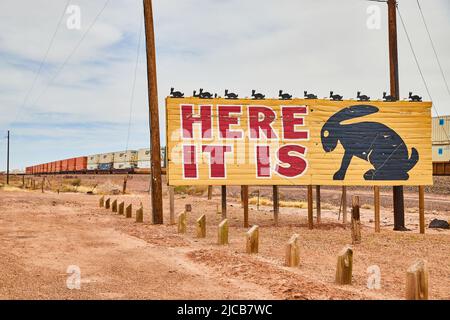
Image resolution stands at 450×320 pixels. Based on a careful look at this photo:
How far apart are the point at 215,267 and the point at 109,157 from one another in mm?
68560

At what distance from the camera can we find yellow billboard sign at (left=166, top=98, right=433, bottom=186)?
17906mm

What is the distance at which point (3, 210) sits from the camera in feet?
76.2

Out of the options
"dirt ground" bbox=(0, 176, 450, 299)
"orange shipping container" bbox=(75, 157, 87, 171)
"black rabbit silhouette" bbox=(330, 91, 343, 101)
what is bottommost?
"dirt ground" bbox=(0, 176, 450, 299)

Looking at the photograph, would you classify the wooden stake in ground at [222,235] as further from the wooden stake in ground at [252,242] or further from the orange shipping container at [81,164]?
the orange shipping container at [81,164]

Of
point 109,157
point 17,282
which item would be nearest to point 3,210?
point 17,282

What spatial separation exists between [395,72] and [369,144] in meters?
3.27

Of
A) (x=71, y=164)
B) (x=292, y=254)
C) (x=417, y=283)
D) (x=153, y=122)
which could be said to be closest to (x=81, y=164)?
(x=71, y=164)

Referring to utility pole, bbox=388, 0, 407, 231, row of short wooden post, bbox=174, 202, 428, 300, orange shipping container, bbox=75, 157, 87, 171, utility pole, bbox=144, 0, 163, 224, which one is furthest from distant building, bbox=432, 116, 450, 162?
orange shipping container, bbox=75, 157, 87, 171

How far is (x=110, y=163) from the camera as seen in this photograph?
74812 mm

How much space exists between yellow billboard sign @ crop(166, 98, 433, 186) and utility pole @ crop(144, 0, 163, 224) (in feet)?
3.92

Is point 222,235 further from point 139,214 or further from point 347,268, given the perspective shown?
point 139,214

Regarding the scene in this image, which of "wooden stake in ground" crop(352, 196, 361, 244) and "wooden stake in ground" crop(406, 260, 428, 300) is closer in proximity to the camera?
"wooden stake in ground" crop(406, 260, 428, 300)

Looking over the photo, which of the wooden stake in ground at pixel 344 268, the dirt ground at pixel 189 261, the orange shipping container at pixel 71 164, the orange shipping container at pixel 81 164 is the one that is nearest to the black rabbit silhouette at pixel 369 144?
the dirt ground at pixel 189 261

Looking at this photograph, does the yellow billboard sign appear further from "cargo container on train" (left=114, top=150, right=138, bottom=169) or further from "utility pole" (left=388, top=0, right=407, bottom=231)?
"cargo container on train" (left=114, top=150, right=138, bottom=169)
